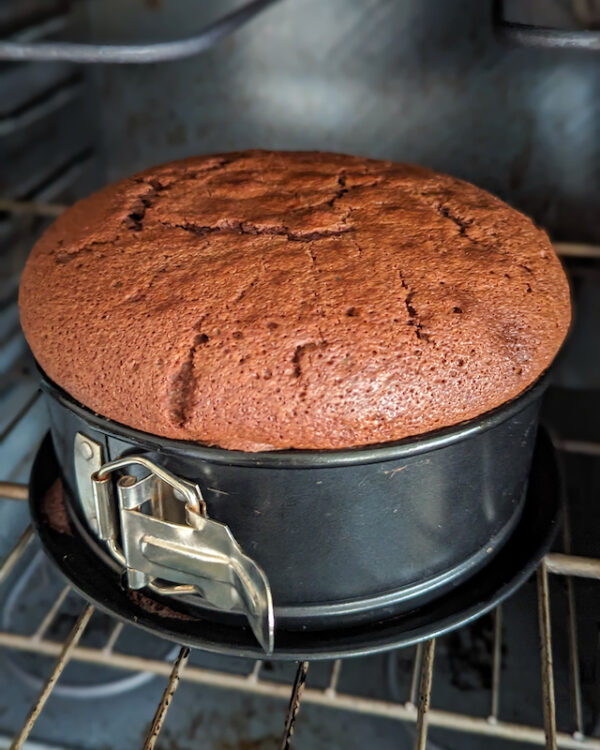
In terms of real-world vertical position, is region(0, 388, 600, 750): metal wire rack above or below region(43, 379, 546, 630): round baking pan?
below

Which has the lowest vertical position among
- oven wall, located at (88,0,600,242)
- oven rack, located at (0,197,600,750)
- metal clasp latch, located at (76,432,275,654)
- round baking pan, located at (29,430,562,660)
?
oven rack, located at (0,197,600,750)

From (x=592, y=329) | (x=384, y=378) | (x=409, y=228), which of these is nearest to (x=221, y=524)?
(x=384, y=378)

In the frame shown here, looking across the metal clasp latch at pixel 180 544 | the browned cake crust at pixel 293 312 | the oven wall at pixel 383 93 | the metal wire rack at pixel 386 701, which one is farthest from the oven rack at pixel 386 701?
the oven wall at pixel 383 93

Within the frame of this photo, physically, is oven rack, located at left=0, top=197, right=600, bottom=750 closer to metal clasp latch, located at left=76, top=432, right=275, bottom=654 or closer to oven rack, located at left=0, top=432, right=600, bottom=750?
oven rack, located at left=0, top=432, right=600, bottom=750

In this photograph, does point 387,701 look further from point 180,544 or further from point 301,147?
point 301,147

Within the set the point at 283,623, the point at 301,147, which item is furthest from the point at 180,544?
the point at 301,147

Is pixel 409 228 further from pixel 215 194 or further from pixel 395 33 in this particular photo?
pixel 395 33

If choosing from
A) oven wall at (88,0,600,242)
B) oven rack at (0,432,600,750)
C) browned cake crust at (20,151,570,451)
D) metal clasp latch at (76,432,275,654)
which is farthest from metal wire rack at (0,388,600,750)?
oven wall at (88,0,600,242)

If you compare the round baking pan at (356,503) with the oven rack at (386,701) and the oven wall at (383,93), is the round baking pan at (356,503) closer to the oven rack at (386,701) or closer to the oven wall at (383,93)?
the oven rack at (386,701)
